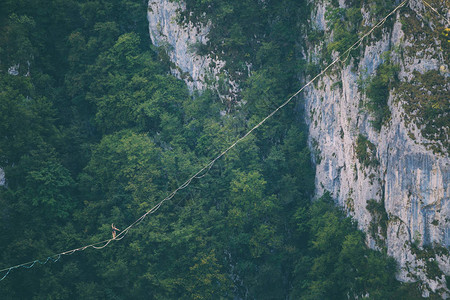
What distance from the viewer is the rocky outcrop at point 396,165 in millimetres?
16328

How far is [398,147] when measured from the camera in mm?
17828

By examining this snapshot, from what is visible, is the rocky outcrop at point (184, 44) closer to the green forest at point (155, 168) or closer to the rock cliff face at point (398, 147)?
the green forest at point (155, 168)

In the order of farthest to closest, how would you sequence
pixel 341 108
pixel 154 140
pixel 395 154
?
pixel 154 140, pixel 341 108, pixel 395 154

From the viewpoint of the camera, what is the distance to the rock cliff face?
53.3 ft

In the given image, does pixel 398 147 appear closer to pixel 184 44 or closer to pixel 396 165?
pixel 396 165

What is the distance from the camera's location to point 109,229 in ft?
81.3

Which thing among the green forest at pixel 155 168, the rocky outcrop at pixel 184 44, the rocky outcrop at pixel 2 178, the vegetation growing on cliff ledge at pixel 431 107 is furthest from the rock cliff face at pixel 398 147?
the rocky outcrop at pixel 2 178

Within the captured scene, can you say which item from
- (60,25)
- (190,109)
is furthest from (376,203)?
(60,25)

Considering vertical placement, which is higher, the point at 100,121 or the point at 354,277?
the point at 100,121

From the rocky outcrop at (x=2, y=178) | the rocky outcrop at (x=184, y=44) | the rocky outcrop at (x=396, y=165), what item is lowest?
the rocky outcrop at (x=2, y=178)

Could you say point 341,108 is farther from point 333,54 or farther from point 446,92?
point 446,92

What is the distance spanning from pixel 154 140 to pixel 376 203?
15.0 metres

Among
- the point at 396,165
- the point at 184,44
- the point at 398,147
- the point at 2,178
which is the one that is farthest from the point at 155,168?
the point at 398,147

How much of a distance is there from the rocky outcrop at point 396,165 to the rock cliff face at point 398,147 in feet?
0.12
